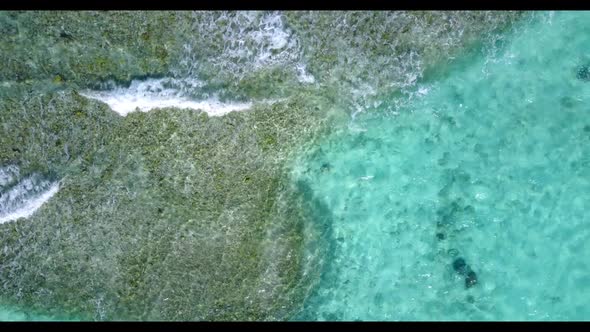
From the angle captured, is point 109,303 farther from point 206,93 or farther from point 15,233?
point 206,93

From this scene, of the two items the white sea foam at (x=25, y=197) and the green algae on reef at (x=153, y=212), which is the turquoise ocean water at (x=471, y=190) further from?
the white sea foam at (x=25, y=197)

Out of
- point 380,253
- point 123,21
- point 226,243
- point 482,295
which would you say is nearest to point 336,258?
point 380,253

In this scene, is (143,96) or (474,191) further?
(474,191)

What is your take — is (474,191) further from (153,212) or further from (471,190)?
(153,212)

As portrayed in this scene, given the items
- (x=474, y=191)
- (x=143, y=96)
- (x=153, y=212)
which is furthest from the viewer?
(x=474, y=191)

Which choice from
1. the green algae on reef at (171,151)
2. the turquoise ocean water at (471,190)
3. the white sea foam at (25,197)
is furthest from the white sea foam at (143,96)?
the turquoise ocean water at (471,190)

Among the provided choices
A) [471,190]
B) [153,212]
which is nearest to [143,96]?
[153,212]

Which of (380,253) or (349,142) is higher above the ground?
(349,142)

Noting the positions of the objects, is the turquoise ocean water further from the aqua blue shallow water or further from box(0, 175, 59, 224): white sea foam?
box(0, 175, 59, 224): white sea foam
